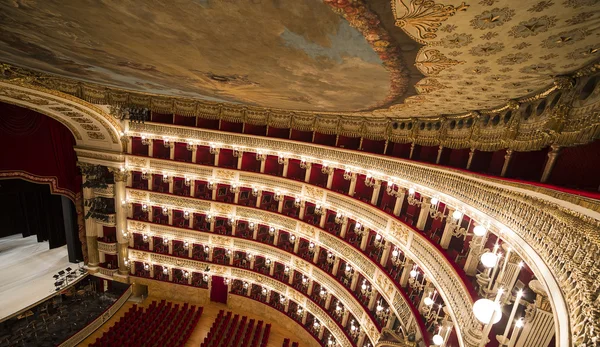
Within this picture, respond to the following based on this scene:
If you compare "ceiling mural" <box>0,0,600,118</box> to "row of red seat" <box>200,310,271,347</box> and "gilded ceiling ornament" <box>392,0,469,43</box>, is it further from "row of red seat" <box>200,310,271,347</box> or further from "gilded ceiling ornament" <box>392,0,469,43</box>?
"row of red seat" <box>200,310,271,347</box>

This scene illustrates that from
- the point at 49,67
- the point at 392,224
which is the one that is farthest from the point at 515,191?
the point at 49,67

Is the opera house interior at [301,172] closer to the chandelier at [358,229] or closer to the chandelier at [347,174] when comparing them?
the chandelier at [347,174]

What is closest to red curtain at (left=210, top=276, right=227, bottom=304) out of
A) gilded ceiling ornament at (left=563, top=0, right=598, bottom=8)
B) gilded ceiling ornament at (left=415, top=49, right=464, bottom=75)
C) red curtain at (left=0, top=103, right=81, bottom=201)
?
red curtain at (left=0, top=103, right=81, bottom=201)

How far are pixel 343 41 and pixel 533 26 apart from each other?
2.06m

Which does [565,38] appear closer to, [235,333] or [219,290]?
[235,333]

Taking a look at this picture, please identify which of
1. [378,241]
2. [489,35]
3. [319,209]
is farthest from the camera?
[319,209]

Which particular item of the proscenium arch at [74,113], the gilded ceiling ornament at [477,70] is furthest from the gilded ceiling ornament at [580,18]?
the proscenium arch at [74,113]

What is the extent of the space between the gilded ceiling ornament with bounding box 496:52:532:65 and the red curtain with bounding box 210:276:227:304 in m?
22.3

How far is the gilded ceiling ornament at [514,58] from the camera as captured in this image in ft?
12.6

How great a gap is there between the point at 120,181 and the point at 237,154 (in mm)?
8467

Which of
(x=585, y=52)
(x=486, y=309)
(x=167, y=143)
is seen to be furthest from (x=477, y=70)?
(x=167, y=143)

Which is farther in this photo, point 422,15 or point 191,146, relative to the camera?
point 191,146

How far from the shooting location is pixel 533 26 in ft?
10.1

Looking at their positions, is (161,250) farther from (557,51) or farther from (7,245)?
(557,51)
